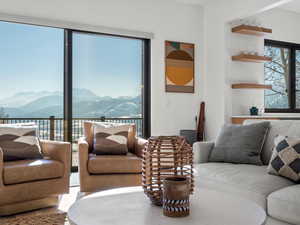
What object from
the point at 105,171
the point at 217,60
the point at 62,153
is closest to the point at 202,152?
the point at 105,171

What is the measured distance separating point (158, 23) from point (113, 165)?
2711 mm

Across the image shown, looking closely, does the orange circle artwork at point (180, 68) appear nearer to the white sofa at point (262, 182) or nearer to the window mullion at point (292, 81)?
the window mullion at point (292, 81)

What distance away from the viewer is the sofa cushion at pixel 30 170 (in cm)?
271

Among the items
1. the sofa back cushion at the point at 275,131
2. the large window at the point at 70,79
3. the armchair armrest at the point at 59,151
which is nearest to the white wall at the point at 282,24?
the large window at the point at 70,79

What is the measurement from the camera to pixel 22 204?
111 inches

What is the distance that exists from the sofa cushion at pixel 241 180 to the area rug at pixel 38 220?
3.82 ft

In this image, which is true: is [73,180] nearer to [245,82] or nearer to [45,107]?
[45,107]

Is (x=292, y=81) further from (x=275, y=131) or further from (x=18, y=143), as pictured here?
(x=18, y=143)

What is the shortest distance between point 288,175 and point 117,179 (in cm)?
168

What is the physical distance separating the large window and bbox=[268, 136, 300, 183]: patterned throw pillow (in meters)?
2.84

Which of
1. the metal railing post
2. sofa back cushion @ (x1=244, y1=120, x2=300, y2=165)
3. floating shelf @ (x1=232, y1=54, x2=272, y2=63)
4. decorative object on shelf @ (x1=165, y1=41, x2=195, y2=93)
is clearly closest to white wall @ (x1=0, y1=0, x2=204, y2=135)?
decorative object on shelf @ (x1=165, y1=41, x2=195, y2=93)

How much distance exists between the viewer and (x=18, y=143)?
313 cm

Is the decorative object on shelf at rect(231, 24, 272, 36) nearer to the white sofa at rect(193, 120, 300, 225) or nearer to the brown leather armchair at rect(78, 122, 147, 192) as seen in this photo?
the white sofa at rect(193, 120, 300, 225)

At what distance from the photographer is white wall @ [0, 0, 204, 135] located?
437 centimetres
